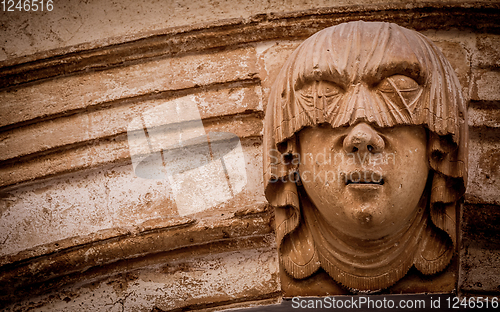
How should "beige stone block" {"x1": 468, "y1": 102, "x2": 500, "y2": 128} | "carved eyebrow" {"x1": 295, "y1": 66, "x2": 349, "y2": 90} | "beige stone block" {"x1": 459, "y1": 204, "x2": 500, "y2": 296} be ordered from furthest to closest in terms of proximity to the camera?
"beige stone block" {"x1": 468, "y1": 102, "x2": 500, "y2": 128} → "beige stone block" {"x1": 459, "y1": 204, "x2": 500, "y2": 296} → "carved eyebrow" {"x1": 295, "y1": 66, "x2": 349, "y2": 90}

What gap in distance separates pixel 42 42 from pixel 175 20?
0.90 metres

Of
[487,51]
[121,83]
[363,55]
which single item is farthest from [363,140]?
[121,83]

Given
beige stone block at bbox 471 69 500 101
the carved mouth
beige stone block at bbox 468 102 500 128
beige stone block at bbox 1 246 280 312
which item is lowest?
beige stone block at bbox 1 246 280 312

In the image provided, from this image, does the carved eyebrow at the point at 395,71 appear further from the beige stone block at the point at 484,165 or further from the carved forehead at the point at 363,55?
the beige stone block at the point at 484,165

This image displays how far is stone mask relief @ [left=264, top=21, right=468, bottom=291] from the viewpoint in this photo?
2.15 m

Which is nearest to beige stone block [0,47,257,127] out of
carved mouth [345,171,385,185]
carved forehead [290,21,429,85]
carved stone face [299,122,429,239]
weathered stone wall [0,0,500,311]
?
weathered stone wall [0,0,500,311]

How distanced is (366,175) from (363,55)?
537 mm

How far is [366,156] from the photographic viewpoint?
2.13m

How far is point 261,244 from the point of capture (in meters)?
2.75

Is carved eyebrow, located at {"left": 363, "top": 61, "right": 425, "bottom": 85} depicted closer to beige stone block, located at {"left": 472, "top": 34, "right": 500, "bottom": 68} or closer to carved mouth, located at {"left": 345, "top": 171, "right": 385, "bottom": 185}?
carved mouth, located at {"left": 345, "top": 171, "right": 385, "bottom": 185}

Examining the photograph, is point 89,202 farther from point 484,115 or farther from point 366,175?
point 484,115

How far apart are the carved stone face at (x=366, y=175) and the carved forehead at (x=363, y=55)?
0.24m

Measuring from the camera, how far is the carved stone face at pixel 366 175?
2115 mm

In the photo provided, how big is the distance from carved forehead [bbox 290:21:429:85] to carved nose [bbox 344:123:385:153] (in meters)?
0.23
